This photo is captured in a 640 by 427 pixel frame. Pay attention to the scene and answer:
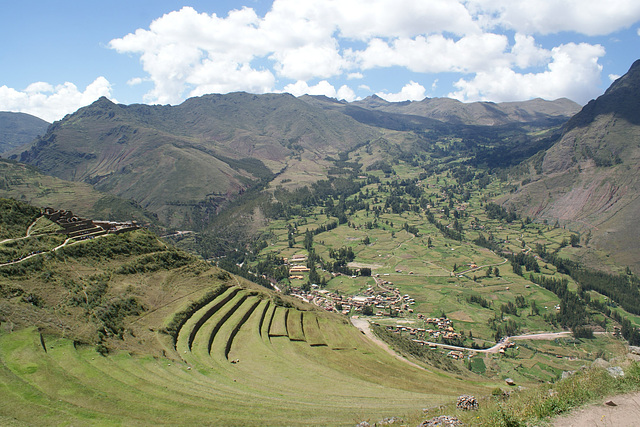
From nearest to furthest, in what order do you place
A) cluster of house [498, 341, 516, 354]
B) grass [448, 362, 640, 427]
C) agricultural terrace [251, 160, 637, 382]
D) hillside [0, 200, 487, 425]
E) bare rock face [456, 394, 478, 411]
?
1. grass [448, 362, 640, 427]
2. bare rock face [456, 394, 478, 411]
3. hillside [0, 200, 487, 425]
4. cluster of house [498, 341, 516, 354]
5. agricultural terrace [251, 160, 637, 382]

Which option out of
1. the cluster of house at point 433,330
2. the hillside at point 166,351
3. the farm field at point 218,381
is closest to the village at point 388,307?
the cluster of house at point 433,330

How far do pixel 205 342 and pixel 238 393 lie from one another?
15.9 m

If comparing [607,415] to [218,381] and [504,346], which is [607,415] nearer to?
[218,381]

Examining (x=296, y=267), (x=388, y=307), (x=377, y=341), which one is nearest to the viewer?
(x=377, y=341)

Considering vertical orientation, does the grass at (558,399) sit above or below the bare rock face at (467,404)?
above

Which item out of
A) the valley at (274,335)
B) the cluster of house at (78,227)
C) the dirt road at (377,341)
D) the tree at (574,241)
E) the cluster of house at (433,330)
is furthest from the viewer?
the tree at (574,241)

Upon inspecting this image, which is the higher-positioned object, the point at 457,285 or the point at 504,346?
the point at 457,285

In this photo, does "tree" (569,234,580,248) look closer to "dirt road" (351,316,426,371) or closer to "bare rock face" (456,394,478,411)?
"dirt road" (351,316,426,371)

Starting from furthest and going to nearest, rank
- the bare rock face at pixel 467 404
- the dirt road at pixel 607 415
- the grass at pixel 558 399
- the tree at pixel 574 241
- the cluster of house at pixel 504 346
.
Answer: the tree at pixel 574 241 → the cluster of house at pixel 504 346 → the bare rock face at pixel 467 404 → the grass at pixel 558 399 → the dirt road at pixel 607 415

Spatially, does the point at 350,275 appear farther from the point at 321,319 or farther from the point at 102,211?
the point at 102,211

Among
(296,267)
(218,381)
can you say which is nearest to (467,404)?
(218,381)

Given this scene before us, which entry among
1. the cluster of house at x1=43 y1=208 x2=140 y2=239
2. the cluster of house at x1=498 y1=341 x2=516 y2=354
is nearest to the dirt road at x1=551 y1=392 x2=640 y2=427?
the cluster of house at x1=43 y1=208 x2=140 y2=239

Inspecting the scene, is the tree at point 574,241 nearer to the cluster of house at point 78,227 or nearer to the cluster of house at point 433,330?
the cluster of house at point 433,330

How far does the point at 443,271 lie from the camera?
143 meters
